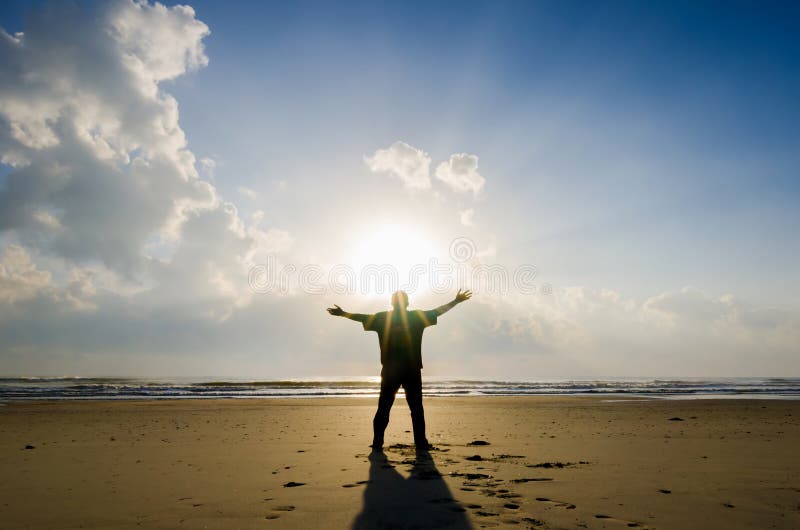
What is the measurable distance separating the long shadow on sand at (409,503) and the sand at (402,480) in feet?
0.07

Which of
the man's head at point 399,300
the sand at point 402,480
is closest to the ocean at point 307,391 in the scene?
the sand at point 402,480

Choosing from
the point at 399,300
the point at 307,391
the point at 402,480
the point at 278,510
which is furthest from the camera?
the point at 307,391

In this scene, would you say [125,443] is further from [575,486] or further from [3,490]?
[575,486]

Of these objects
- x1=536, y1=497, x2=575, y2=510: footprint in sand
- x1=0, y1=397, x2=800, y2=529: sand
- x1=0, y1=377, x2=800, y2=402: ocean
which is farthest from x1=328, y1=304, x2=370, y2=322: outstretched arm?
x1=0, y1=377, x2=800, y2=402: ocean

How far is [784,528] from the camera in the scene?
432 centimetres

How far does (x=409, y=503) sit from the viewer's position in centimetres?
496

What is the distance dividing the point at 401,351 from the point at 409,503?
3.53 meters

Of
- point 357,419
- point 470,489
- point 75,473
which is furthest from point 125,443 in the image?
point 470,489

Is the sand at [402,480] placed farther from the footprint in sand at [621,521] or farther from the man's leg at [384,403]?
the man's leg at [384,403]

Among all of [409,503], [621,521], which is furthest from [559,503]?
[409,503]

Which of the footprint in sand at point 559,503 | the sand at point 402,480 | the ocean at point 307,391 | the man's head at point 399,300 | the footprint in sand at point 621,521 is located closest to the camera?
the footprint in sand at point 621,521

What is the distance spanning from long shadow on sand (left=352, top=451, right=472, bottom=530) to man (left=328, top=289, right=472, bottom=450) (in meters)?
1.64

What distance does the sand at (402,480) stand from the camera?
4598 mm

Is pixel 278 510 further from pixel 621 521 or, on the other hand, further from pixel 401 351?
pixel 401 351
